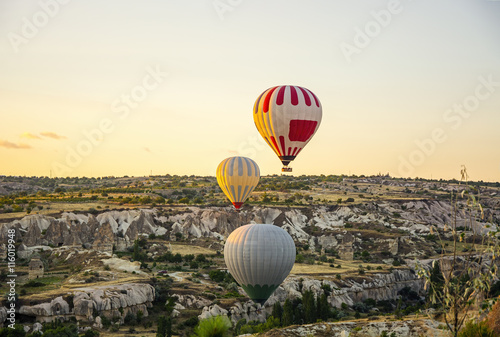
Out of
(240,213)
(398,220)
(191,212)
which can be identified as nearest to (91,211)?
(191,212)

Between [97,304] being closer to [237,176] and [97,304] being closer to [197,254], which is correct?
[237,176]

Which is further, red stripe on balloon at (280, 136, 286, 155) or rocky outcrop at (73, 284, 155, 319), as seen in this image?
red stripe on balloon at (280, 136, 286, 155)

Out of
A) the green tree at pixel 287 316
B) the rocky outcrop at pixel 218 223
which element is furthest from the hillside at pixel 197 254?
the green tree at pixel 287 316

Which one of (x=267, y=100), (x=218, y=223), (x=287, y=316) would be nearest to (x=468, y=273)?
(x=267, y=100)

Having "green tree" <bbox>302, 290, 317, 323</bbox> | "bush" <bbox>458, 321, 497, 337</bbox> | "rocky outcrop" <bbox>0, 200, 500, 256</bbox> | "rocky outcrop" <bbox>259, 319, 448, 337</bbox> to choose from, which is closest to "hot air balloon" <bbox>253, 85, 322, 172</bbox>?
"green tree" <bbox>302, 290, 317, 323</bbox>

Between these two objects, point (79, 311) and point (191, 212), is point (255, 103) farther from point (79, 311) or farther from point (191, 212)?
point (191, 212)

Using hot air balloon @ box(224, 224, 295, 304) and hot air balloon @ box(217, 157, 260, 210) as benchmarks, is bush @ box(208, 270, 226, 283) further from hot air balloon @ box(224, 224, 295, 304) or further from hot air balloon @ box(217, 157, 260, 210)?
hot air balloon @ box(224, 224, 295, 304)
